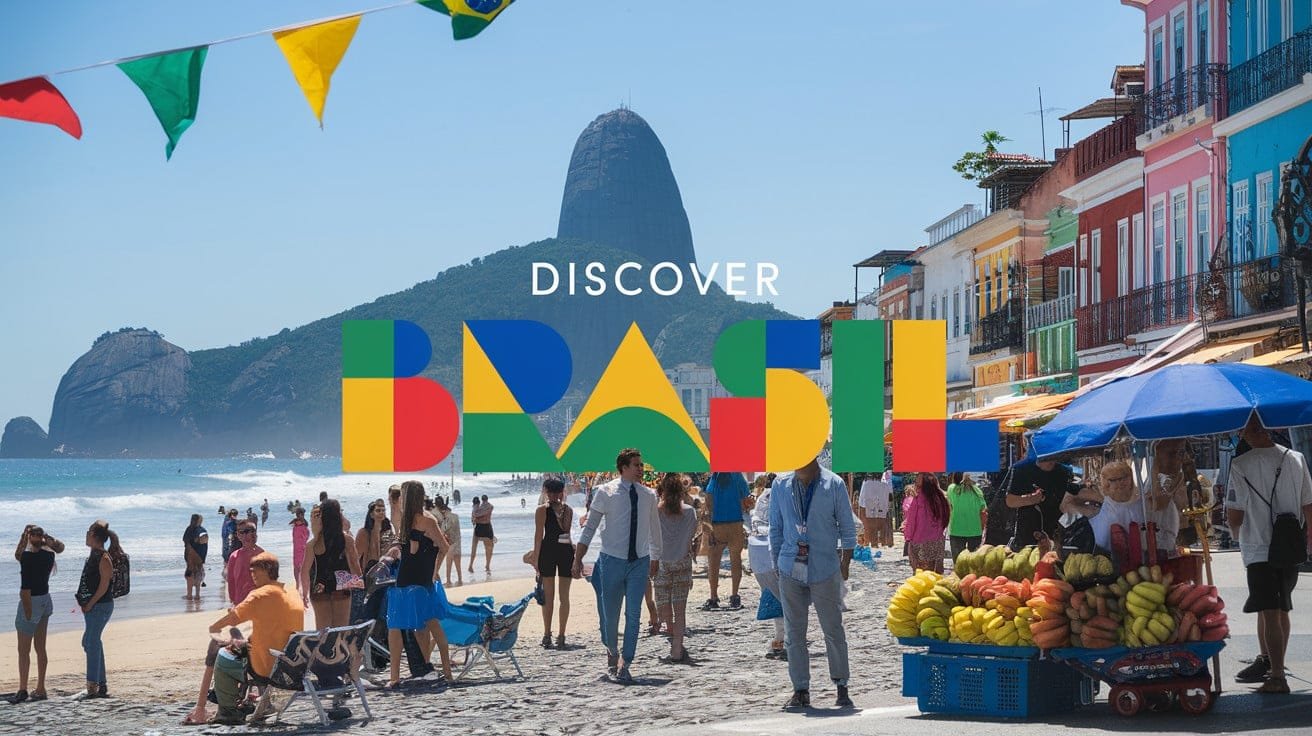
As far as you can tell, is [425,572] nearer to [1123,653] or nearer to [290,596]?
[290,596]

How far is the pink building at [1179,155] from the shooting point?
27.8 metres

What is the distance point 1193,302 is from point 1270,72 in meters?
4.31

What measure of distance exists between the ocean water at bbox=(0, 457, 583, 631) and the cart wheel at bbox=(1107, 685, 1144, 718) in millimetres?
20095

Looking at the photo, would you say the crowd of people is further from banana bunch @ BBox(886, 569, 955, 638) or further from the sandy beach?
banana bunch @ BBox(886, 569, 955, 638)

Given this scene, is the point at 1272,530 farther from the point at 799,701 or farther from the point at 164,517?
the point at 164,517

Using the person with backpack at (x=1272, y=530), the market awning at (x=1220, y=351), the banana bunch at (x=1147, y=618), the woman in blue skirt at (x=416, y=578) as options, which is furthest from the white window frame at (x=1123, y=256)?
the banana bunch at (x=1147, y=618)

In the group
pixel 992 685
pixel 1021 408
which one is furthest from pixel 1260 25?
pixel 992 685

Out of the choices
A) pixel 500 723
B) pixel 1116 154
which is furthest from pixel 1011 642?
pixel 1116 154

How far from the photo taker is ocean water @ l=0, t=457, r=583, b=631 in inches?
1314

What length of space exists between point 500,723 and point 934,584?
3169mm

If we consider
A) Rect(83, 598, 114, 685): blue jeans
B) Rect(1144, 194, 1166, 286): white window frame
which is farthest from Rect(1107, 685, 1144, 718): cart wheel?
Rect(1144, 194, 1166, 286): white window frame

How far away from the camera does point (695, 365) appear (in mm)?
170875

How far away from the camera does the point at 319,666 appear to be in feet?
38.3

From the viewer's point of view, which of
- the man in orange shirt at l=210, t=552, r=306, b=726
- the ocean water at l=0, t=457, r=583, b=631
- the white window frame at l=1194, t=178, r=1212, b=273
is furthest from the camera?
the ocean water at l=0, t=457, r=583, b=631
